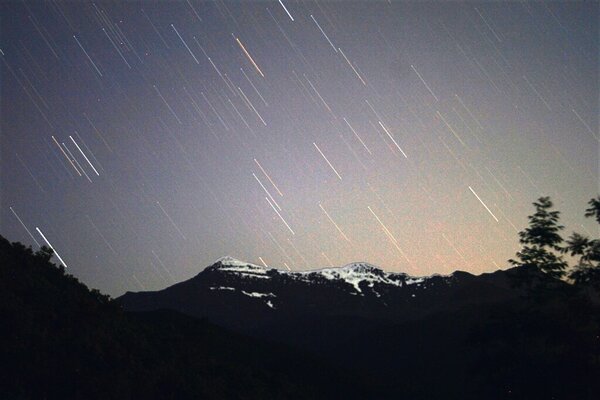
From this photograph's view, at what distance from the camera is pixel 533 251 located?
1249 inches

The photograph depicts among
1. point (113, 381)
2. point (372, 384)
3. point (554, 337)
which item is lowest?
point (372, 384)

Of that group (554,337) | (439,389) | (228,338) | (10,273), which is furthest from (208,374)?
(439,389)

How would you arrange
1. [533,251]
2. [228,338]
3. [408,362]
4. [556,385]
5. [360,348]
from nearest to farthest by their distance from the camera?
[556,385], [533,251], [228,338], [408,362], [360,348]

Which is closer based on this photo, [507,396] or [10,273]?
[10,273]

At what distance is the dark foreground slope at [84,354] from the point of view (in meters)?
21.8

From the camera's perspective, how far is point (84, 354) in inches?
938

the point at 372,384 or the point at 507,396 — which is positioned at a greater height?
the point at 507,396

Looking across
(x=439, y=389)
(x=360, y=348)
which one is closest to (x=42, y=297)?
(x=439, y=389)

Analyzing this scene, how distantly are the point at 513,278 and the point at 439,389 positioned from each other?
71900 millimetres

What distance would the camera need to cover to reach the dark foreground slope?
21.8 metres

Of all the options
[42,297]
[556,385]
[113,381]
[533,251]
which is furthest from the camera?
[533,251]

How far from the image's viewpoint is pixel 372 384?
87188mm

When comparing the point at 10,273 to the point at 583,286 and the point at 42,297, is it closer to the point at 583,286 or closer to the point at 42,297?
the point at 42,297

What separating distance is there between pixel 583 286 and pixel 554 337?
10.9 feet
